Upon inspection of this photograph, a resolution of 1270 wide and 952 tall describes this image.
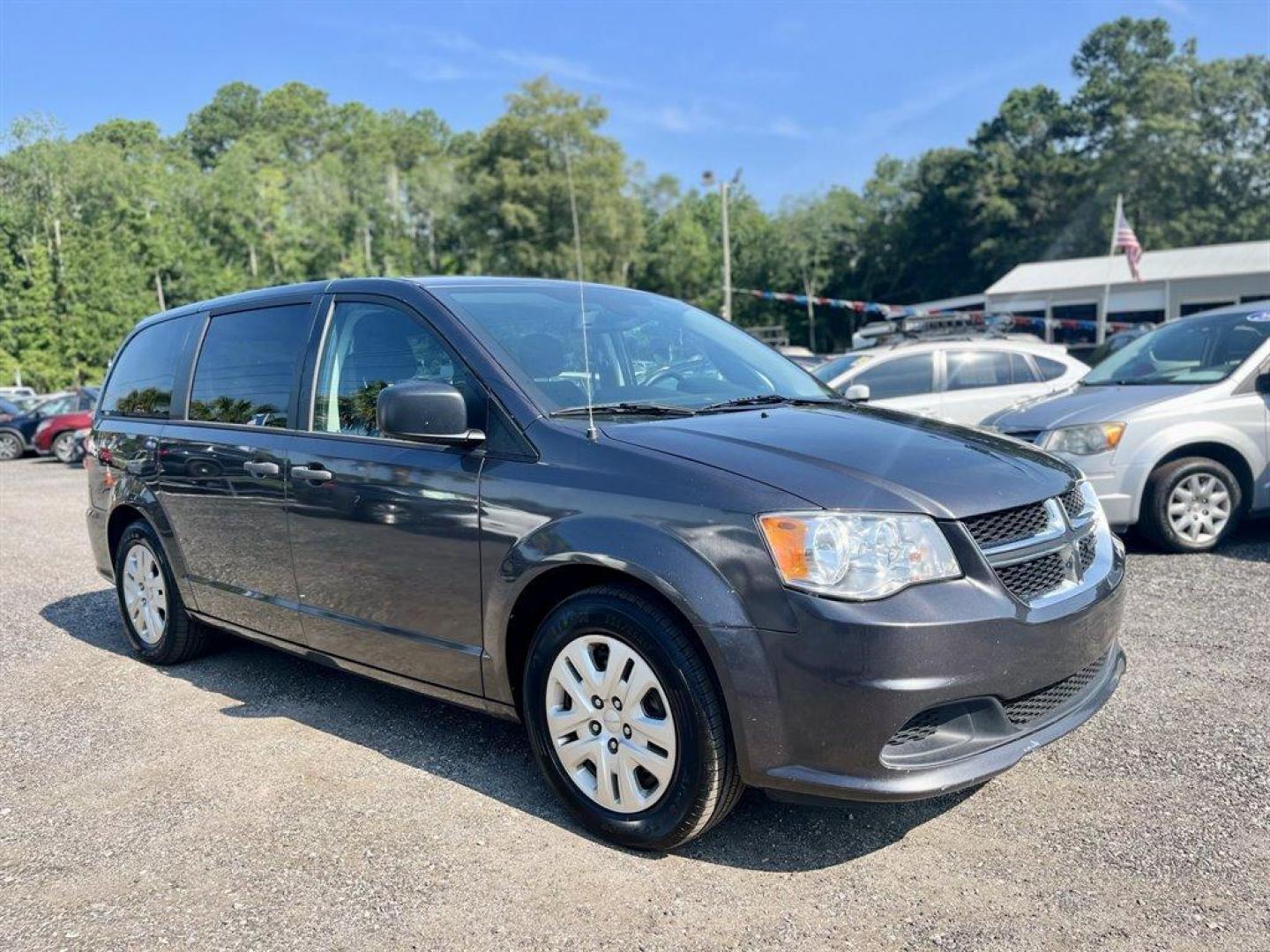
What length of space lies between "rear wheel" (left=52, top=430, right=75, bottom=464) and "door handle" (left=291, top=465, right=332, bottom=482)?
19.3 metres

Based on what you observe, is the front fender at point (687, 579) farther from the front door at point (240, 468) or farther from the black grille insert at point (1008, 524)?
the front door at point (240, 468)

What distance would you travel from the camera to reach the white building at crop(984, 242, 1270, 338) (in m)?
34.0

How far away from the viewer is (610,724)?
2.96 m

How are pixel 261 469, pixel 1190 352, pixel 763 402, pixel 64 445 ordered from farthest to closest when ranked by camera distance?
pixel 64 445 < pixel 1190 352 < pixel 261 469 < pixel 763 402

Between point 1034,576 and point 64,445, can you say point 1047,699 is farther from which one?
point 64,445

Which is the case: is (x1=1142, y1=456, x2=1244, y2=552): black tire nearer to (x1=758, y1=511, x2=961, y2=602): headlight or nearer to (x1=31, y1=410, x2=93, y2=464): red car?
(x1=758, y1=511, x2=961, y2=602): headlight

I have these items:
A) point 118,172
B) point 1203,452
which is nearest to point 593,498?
point 1203,452

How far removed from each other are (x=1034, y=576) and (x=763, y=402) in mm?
1220

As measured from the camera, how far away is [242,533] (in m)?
4.27

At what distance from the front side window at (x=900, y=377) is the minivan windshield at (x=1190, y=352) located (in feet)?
6.90

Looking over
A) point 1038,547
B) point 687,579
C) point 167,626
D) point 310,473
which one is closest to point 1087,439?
point 1038,547

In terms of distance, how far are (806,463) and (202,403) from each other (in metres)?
3.17

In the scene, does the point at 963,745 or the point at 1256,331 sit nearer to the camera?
the point at 963,745

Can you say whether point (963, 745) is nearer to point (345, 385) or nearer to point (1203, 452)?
point (345, 385)
